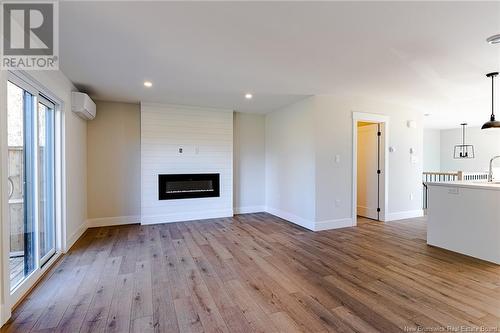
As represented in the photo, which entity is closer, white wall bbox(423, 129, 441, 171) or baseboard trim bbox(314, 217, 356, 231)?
baseboard trim bbox(314, 217, 356, 231)

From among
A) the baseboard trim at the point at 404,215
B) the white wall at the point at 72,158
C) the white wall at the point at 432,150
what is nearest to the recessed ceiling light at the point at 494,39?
the baseboard trim at the point at 404,215

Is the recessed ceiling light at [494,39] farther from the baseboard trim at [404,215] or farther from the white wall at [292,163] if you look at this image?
the baseboard trim at [404,215]

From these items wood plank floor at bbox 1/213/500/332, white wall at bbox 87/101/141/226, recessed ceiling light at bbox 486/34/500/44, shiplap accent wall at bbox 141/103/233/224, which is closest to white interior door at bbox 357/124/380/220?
wood plank floor at bbox 1/213/500/332

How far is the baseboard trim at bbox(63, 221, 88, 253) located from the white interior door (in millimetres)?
5593

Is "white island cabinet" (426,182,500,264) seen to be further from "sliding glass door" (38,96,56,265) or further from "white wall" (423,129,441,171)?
"white wall" (423,129,441,171)

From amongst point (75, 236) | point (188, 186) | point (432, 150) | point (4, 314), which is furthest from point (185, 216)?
point (432, 150)

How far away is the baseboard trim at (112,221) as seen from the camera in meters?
4.78

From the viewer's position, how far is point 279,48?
2.64 metres

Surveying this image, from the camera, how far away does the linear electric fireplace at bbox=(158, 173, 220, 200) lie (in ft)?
16.8

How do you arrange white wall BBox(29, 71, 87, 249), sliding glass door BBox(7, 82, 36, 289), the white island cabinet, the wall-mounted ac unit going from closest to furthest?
1. sliding glass door BBox(7, 82, 36, 289)
2. the white island cabinet
3. white wall BBox(29, 71, 87, 249)
4. the wall-mounted ac unit

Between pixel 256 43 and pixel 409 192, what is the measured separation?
16.0 feet

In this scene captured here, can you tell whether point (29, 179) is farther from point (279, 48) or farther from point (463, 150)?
point (463, 150)

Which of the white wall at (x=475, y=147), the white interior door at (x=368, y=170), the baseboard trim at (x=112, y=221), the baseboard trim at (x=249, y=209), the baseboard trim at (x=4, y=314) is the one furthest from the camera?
the white wall at (x=475, y=147)

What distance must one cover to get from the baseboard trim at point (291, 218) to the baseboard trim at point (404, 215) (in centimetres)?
185
